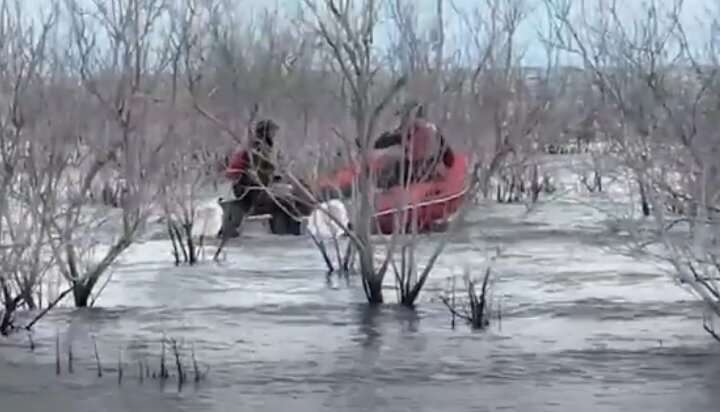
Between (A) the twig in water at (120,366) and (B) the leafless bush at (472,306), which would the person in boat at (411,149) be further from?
(A) the twig in water at (120,366)

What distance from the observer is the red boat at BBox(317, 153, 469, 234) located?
13.3 m

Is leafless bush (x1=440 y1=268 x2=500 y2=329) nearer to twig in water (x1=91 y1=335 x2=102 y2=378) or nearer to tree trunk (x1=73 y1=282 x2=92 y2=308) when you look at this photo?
twig in water (x1=91 y1=335 x2=102 y2=378)

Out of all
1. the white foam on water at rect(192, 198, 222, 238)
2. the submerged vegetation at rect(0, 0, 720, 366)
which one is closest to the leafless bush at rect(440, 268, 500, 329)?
the submerged vegetation at rect(0, 0, 720, 366)

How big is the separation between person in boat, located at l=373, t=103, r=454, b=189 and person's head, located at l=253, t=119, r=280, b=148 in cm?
154

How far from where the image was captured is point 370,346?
11.4 meters

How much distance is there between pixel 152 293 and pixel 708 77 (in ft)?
20.5

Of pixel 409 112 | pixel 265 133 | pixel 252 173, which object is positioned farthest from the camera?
pixel 265 133

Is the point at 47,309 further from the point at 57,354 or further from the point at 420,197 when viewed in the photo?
the point at 420,197

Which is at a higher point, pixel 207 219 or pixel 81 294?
pixel 207 219

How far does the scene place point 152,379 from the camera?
997 cm

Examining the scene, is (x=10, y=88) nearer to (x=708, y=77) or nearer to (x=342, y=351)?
(x=342, y=351)

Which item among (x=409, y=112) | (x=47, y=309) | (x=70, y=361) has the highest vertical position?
(x=409, y=112)

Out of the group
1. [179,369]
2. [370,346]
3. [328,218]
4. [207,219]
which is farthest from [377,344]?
[207,219]

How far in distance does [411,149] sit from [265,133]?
2.55 m
